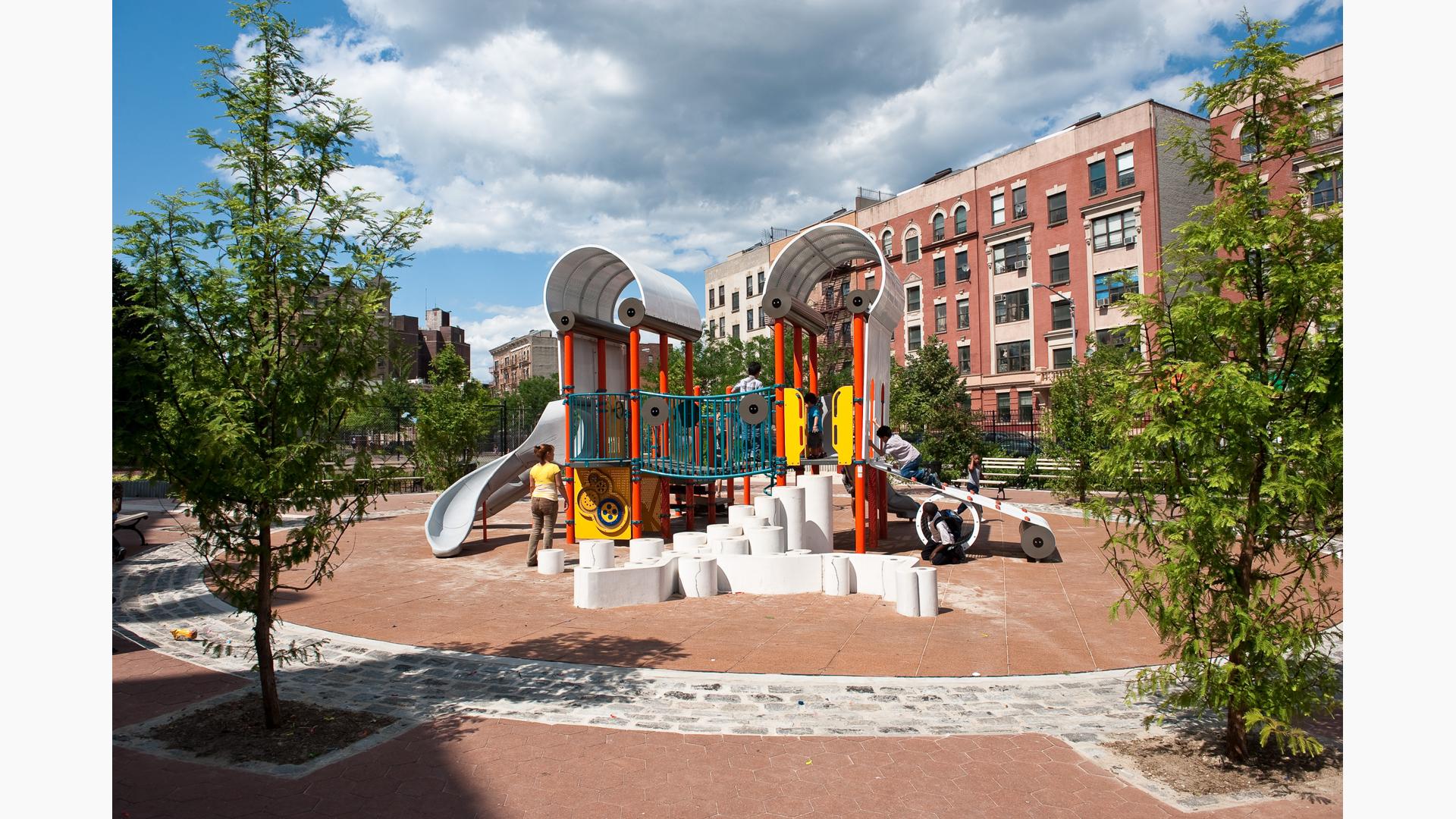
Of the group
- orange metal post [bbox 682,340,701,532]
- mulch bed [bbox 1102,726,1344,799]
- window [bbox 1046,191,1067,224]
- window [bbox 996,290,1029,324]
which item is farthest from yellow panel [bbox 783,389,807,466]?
window [bbox 996,290,1029,324]

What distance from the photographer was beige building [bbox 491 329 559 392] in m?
114

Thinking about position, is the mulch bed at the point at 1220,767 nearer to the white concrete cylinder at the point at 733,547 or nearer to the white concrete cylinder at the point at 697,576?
the white concrete cylinder at the point at 697,576

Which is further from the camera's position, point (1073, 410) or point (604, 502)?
point (1073, 410)

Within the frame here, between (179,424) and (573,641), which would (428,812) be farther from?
(573,641)

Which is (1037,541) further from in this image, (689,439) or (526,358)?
(526,358)

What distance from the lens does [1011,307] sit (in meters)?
41.5

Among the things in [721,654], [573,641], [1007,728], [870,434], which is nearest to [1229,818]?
[1007,728]

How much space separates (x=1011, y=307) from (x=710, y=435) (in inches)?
1292

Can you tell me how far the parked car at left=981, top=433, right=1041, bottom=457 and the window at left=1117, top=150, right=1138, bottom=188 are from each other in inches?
508

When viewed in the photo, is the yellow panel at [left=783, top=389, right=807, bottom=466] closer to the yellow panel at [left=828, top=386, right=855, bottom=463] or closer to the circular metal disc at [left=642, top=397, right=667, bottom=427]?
the yellow panel at [left=828, top=386, right=855, bottom=463]

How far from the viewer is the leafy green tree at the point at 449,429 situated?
21.7 metres

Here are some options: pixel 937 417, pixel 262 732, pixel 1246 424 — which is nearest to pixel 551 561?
pixel 262 732

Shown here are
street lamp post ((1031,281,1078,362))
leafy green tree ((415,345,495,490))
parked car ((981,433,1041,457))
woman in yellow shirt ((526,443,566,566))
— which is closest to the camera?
woman in yellow shirt ((526,443,566,566))

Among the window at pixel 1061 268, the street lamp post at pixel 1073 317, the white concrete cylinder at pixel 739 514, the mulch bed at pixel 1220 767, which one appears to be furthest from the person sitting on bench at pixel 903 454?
the window at pixel 1061 268
